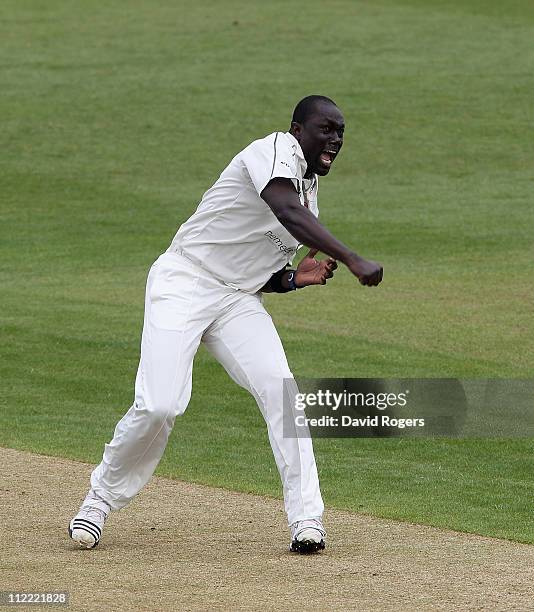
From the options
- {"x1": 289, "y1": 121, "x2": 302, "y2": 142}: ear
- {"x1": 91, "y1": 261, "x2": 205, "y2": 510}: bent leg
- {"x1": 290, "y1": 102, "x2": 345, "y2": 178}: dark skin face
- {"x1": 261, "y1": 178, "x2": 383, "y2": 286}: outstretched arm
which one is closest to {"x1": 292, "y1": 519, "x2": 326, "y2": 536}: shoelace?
{"x1": 91, "y1": 261, "x2": 205, "y2": 510}: bent leg

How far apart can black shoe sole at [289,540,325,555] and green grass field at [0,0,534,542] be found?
118 cm

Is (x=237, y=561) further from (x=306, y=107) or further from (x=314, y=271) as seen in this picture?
(x=306, y=107)

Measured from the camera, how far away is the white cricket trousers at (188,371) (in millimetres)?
7023

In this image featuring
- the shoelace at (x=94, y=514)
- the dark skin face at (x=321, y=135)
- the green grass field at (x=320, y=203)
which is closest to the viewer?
the dark skin face at (x=321, y=135)

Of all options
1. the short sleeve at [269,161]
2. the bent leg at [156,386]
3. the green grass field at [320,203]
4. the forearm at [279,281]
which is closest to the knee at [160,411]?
the bent leg at [156,386]

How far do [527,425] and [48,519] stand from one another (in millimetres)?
4655

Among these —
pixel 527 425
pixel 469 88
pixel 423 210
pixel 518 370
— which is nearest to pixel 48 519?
pixel 527 425

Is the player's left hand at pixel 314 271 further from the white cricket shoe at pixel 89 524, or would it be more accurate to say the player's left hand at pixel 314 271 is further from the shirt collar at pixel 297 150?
the white cricket shoe at pixel 89 524

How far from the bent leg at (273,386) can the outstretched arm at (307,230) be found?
637mm

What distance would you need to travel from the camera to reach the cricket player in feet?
23.0

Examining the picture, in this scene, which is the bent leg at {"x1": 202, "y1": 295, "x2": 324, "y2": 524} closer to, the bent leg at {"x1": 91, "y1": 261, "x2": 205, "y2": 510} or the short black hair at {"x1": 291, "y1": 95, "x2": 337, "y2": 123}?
the bent leg at {"x1": 91, "y1": 261, "x2": 205, "y2": 510}

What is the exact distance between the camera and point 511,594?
634cm

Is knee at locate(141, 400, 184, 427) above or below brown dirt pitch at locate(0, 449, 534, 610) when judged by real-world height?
above

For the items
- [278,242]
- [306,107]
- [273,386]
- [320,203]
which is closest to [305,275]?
[278,242]
